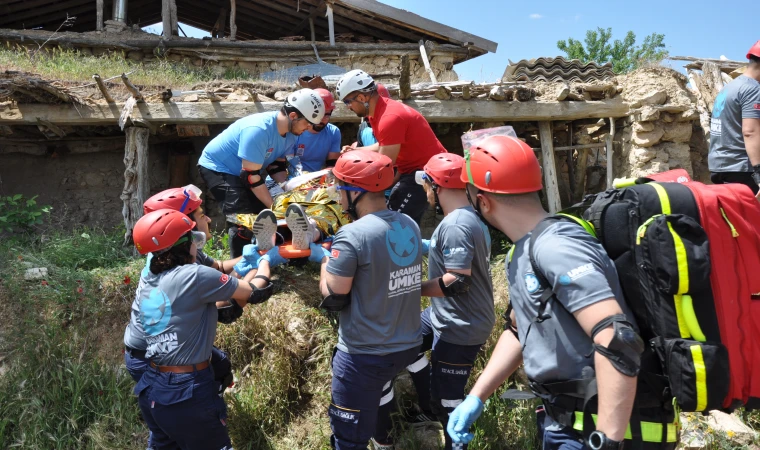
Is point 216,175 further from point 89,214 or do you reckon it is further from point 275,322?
point 89,214

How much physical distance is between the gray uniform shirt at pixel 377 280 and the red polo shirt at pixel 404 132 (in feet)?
5.56

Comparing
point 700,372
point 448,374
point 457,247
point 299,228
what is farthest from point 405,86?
point 700,372

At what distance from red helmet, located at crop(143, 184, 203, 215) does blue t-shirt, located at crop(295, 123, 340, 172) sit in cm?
185

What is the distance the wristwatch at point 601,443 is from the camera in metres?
1.69

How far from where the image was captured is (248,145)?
4.73m

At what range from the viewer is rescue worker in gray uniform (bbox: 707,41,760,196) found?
3.91m

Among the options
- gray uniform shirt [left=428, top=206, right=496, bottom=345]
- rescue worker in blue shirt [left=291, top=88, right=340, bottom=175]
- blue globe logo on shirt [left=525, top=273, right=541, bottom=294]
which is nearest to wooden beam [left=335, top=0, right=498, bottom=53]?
rescue worker in blue shirt [left=291, top=88, right=340, bottom=175]

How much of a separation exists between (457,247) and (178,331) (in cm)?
166

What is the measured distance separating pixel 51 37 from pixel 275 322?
956 cm

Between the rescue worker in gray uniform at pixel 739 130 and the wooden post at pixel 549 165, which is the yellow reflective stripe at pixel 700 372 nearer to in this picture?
the rescue worker in gray uniform at pixel 739 130

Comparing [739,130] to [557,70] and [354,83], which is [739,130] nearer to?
[354,83]

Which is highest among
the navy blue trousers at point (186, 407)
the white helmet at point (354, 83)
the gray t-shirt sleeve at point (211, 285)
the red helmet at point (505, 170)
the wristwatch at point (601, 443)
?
the white helmet at point (354, 83)

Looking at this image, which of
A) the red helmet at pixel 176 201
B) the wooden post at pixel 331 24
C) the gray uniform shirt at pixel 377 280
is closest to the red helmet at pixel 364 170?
the gray uniform shirt at pixel 377 280

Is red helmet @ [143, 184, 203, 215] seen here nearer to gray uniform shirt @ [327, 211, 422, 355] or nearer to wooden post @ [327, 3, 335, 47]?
gray uniform shirt @ [327, 211, 422, 355]
